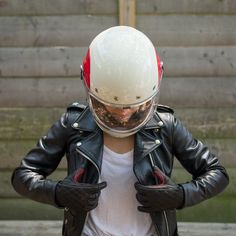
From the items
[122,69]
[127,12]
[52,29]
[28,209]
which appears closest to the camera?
[122,69]

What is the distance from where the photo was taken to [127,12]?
370 centimetres

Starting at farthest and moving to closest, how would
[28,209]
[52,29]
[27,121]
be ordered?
[28,209], [27,121], [52,29]

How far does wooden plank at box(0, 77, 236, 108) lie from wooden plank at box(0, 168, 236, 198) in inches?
19.6

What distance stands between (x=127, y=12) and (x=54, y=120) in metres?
0.96

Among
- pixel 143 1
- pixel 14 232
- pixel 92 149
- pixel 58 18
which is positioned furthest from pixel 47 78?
pixel 92 149

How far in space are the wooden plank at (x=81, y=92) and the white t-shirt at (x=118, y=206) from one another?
6.47ft

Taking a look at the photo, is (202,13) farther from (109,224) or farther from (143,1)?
(109,224)

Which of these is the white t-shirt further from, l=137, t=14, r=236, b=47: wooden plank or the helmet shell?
l=137, t=14, r=236, b=47: wooden plank

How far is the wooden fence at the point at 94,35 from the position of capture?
12.3 ft

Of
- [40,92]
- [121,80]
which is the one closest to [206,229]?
[40,92]

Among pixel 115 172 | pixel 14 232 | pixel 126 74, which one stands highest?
pixel 126 74

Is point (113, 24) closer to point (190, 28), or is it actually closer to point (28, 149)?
point (190, 28)

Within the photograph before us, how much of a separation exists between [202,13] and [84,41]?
874 mm

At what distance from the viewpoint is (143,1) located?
12.2ft
